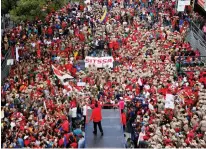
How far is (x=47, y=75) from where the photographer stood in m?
29.0

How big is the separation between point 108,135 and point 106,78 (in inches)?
262

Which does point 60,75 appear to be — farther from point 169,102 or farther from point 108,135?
point 169,102

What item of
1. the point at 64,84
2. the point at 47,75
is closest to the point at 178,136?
the point at 64,84

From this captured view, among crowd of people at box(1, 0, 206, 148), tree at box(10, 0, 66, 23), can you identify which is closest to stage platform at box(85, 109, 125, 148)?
crowd of people at box(1, 0, 206, 148)

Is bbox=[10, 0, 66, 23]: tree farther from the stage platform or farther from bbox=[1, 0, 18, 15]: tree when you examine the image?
the stage platform

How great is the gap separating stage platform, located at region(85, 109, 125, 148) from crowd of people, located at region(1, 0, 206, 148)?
0.44 meters

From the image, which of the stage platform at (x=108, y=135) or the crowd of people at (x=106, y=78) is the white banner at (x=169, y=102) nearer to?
the crowd of people at (x=106, y=78)

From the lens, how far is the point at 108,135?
22.5 m

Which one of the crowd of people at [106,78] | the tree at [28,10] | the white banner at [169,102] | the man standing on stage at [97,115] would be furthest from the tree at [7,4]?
the white banner at [169,102]

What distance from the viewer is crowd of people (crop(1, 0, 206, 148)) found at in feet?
70.6

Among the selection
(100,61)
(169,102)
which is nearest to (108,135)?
(169,102)

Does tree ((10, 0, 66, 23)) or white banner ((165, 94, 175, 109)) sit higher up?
tree ((10, 0, 66, 23))

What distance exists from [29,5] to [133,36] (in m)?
8.00

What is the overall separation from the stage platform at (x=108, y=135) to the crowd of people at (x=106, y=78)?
44cm
